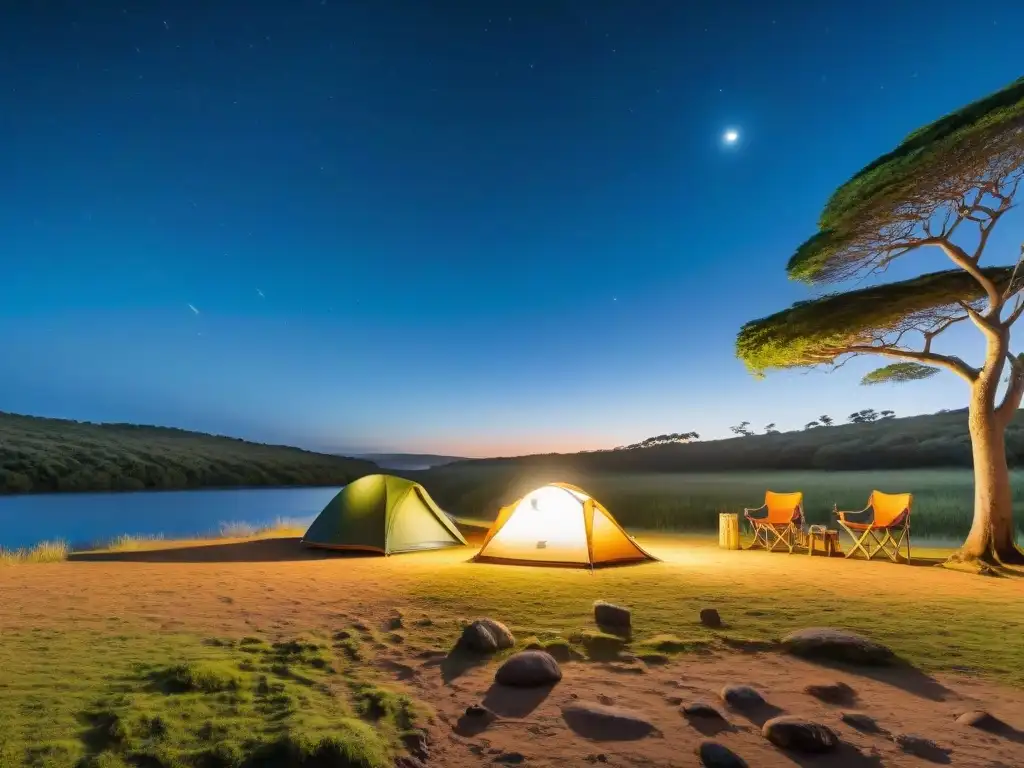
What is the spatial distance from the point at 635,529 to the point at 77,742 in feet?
62.4

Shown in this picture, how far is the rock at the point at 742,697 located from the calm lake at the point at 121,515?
18.0 metres

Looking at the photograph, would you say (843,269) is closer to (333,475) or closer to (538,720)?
(538,720)

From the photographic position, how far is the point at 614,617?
22.1 feet

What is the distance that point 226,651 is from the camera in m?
5.88

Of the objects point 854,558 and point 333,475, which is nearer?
point 854,558

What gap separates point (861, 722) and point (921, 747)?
396 mm

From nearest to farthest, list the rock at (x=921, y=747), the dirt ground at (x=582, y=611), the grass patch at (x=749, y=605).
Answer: the rock at (x=921, y=747), the dirt ground at (x=582, y=611), the grass patch at (x=749, y=605)

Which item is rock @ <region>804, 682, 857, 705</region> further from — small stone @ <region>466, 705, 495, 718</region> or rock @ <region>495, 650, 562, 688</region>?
small stone @ <region>466, 705, 495, 718</region>

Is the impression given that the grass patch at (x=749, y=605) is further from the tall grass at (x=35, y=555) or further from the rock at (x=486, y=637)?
the tall grass at (x=35, y=555)

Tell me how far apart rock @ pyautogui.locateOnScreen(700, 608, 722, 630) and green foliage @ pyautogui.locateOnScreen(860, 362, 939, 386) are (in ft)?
37.8

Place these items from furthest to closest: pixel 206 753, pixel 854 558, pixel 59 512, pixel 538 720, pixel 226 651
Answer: pixel 59 512, pixel 854 558, pixel 226 651, pixel 538 720, pixel 206 753

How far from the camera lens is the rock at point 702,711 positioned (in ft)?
14.3

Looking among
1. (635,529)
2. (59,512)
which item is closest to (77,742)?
(635,529)

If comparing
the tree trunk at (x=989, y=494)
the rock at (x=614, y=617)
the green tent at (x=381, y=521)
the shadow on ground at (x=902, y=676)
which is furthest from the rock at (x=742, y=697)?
the green tent at (x=381, y=521)
